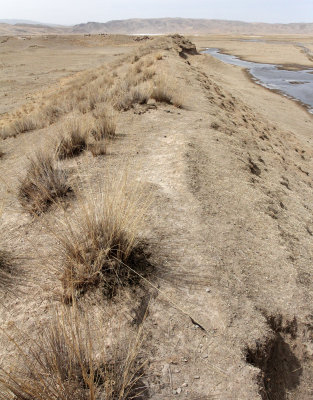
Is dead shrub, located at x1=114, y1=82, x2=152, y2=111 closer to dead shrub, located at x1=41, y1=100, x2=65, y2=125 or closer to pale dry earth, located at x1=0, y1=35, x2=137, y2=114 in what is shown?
dead shrub, located at x1=41, y1=100, x2=65, y2=125

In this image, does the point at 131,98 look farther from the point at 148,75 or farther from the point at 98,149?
the point at 148,75

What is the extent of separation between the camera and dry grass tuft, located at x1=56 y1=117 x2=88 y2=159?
209 inches

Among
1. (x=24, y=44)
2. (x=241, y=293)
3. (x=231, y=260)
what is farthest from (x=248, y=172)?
(x=24, y=44)

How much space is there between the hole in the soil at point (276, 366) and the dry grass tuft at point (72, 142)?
413cm

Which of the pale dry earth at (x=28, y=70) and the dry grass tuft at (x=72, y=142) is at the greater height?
the dry grass tuft at (x=72, y=142)

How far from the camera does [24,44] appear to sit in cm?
4412

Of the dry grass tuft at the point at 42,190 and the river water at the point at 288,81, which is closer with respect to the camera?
the dry grass tuft at the point at 42,190

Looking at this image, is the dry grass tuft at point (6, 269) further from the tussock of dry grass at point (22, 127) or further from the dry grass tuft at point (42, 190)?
the tussock of dry grass at point (22, 127)

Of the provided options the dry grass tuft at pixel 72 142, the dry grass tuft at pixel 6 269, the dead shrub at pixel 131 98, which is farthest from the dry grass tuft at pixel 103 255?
the dead shrub at pixel 131 98

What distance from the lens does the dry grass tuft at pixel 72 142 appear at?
17.4 ft

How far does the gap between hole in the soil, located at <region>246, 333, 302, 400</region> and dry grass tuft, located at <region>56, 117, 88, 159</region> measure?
4130 mm

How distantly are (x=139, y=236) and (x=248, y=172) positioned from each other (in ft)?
9.29

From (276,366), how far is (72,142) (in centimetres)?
444

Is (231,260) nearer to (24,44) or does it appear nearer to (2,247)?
(2,247)
